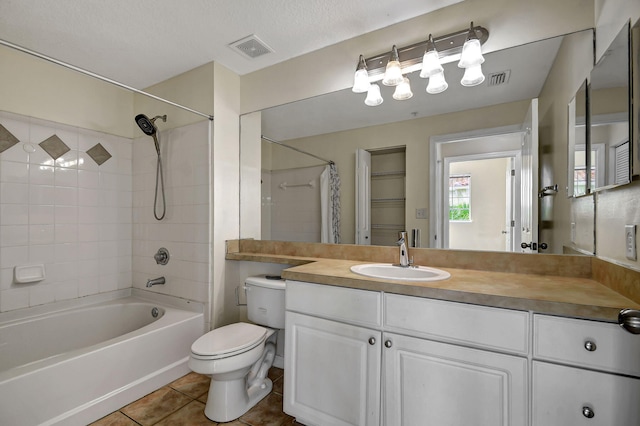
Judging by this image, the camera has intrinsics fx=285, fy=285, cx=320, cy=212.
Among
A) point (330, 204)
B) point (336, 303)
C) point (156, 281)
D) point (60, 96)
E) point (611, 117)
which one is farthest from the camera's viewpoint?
point (156, 281)

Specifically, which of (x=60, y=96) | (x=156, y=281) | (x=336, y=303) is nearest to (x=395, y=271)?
(x=336, y=303)

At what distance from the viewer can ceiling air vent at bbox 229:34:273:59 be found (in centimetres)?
190

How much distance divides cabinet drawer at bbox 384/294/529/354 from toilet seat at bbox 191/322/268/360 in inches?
32.8

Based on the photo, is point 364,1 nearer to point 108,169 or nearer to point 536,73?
point 536,73

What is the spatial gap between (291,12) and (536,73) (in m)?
1.36

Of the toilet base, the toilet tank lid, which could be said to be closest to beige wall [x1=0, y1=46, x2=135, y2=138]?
the toilet tank lid

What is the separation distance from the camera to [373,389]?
4.08 feet

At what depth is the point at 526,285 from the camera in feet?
3.88

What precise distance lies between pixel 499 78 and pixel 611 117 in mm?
615

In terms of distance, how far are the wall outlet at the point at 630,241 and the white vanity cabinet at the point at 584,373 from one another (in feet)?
0.82

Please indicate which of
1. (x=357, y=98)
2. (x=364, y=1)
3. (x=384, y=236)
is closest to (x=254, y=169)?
(x=357, y=98)

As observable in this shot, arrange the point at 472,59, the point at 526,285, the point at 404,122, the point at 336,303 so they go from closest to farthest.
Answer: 1. the point at 526,285
2. the point at 336,303
3. the point at 472,59
4. the point at 404,122

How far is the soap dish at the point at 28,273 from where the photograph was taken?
1.95 m

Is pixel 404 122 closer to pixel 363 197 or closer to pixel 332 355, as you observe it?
pixel 363 197
